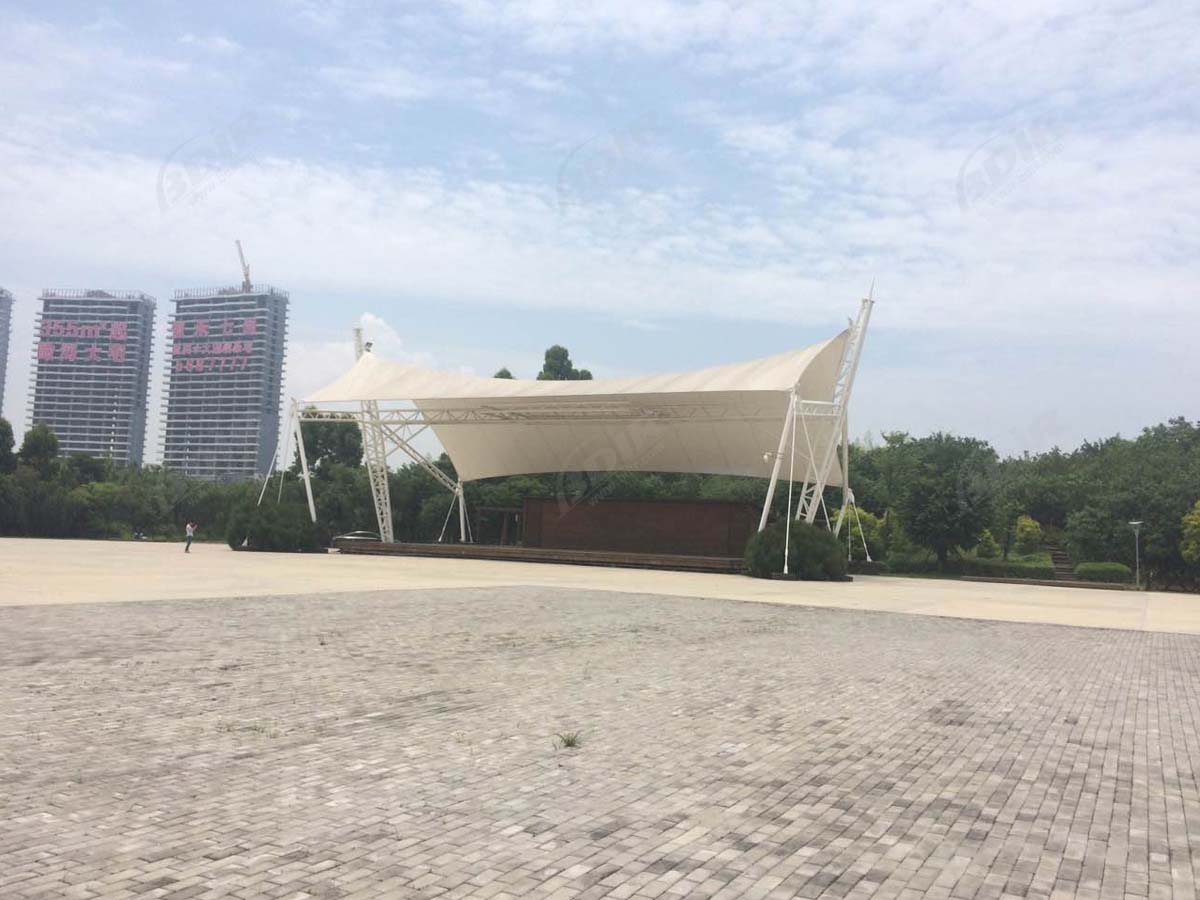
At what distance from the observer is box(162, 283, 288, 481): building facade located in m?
94.2

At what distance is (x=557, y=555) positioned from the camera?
1219 inches

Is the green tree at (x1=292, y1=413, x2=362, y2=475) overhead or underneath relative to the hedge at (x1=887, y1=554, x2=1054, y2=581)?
overhead

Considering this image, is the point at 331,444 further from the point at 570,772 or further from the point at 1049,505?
the point at 570,772

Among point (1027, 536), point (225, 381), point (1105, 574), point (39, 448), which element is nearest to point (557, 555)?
point (1105, 574)

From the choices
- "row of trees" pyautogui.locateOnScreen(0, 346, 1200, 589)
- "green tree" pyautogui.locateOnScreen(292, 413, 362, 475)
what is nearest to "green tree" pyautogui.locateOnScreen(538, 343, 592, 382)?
"row of trees" pyautogui.locateOnScreen(0, 346, 1200, 589)

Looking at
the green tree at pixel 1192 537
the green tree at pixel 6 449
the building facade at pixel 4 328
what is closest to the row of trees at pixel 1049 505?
the green tree at pixel 1192 537

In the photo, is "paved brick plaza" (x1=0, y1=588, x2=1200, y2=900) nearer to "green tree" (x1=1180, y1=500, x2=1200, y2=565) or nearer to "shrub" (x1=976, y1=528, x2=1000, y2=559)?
"green tree" (x1=1180, y1=500, x2=1200, y2=565)

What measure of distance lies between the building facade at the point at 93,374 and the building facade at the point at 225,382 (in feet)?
11.1

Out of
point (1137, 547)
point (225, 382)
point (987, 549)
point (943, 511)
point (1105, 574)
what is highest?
point (225, 382)

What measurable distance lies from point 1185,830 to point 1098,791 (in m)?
Answer: 0.62

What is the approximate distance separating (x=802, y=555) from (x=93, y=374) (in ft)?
294

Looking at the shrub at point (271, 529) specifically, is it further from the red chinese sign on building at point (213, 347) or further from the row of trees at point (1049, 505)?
the red chinese sign on building at point (213, 347)

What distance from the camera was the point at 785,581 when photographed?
80.1 ft

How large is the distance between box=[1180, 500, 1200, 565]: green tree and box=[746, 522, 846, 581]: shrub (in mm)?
15465
